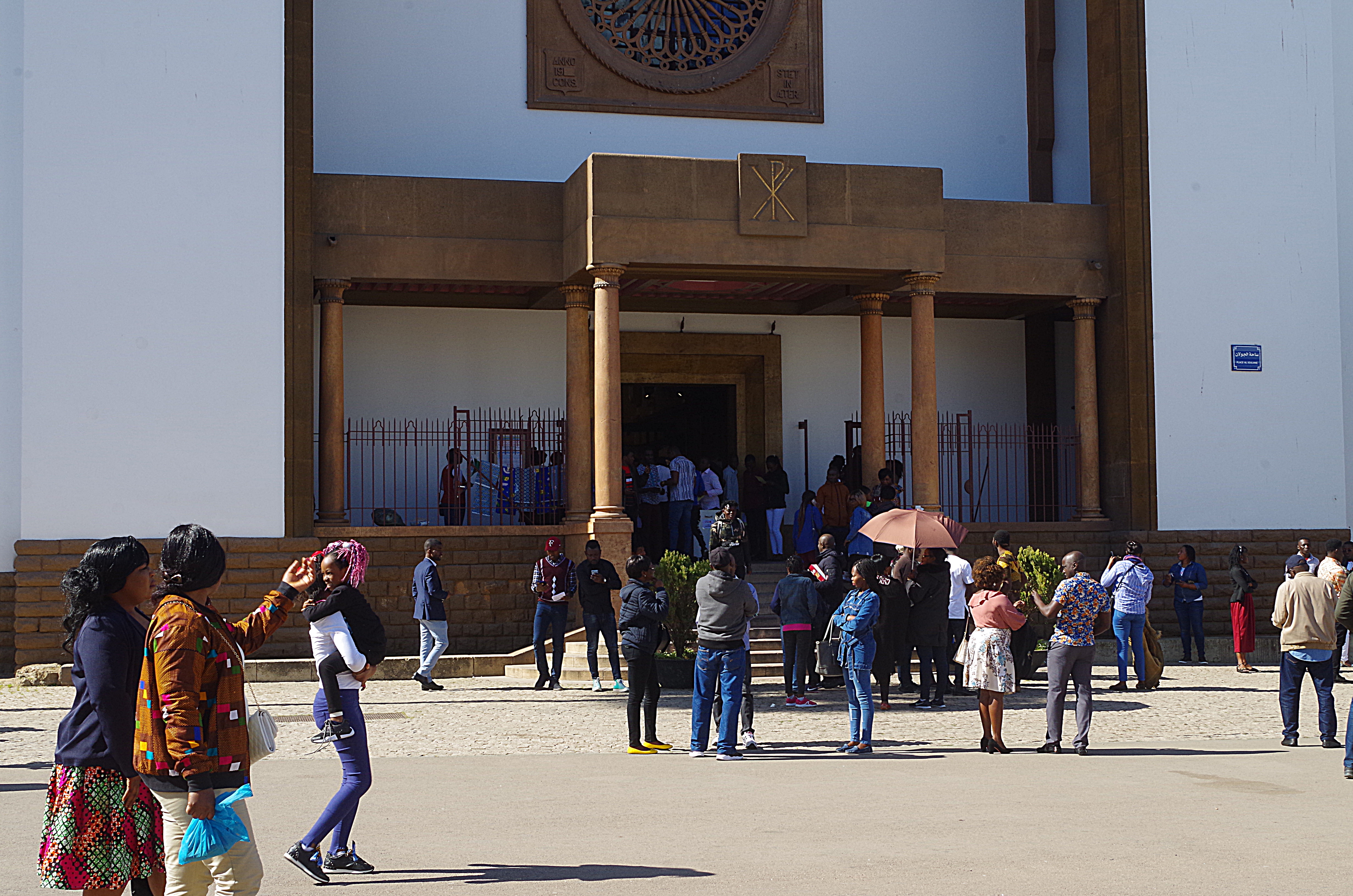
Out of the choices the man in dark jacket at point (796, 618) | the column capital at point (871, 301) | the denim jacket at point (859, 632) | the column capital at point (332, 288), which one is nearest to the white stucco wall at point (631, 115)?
the column capital at point (871, 301)

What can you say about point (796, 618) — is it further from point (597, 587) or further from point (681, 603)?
point (597, 587)

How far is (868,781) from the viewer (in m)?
9.14

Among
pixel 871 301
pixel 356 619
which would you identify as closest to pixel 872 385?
pixel 871 301

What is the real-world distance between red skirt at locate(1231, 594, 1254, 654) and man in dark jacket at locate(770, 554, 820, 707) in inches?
236

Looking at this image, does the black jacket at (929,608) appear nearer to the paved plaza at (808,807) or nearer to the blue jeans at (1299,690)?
the paved plaza at (808,807)

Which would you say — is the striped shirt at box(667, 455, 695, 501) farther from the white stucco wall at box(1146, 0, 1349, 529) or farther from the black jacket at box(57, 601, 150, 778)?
the black jacket at box(57, 601, 150, 778)

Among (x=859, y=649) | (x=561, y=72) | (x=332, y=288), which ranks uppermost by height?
(x=561, y=72)

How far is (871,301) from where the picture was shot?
18.7 meters

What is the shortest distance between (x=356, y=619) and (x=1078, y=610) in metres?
5.99

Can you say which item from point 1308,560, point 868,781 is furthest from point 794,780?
point 1308,560

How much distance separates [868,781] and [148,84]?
11991 millimetres

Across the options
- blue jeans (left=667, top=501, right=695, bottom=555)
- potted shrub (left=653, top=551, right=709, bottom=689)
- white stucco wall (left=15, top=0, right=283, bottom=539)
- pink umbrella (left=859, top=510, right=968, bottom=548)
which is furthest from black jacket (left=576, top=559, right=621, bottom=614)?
white stucco wall (left=15, top=0, right=283, bottom=539)

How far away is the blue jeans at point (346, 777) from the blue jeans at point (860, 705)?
479 centimetres

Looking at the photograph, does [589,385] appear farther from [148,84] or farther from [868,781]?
[868,781]
